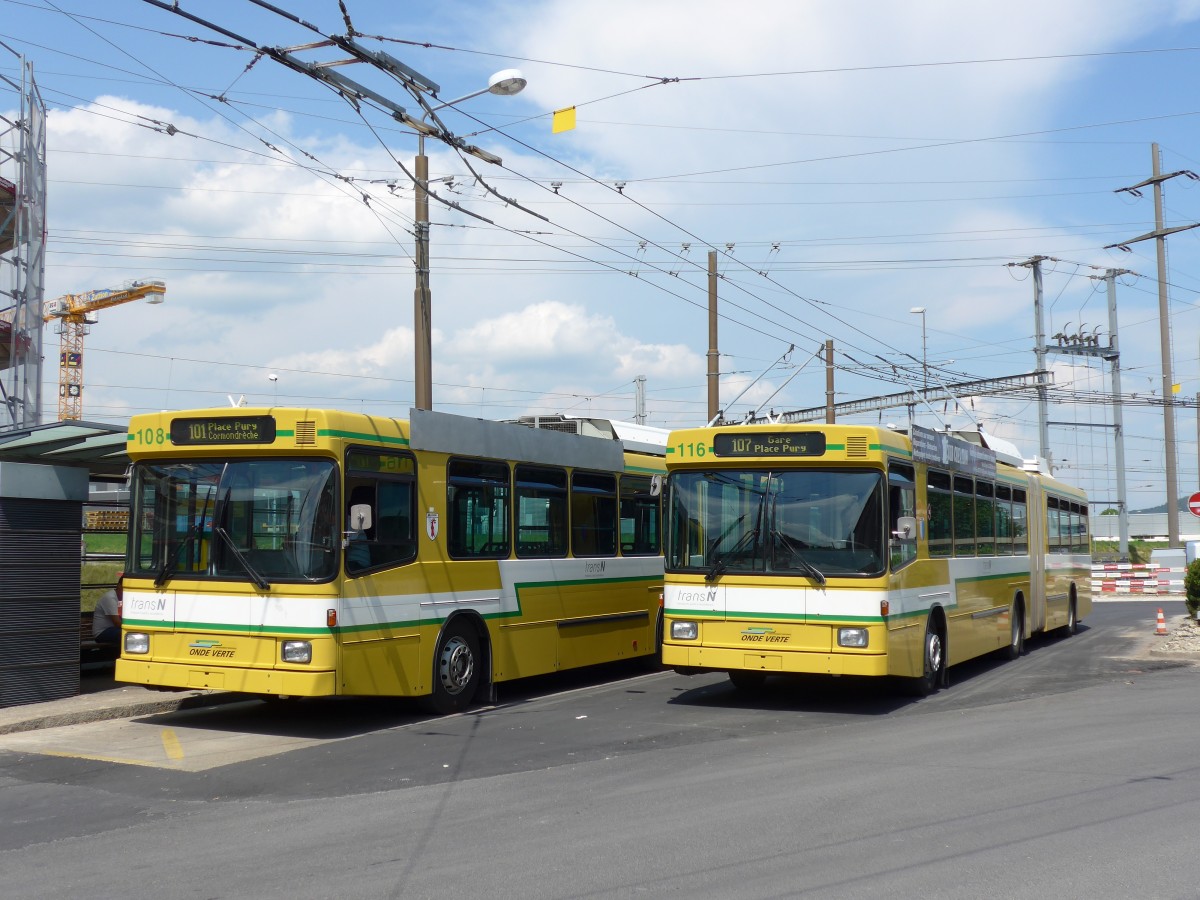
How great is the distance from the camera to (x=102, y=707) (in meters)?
12.4

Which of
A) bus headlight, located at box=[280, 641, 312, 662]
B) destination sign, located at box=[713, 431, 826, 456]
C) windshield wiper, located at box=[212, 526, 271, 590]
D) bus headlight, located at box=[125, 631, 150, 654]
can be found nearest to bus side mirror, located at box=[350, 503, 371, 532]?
windshield wiper, located at box=[212, 526, 271, 590]

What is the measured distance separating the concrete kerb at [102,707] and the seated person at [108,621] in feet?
9.44

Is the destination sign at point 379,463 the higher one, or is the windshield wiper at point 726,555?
the destination sign at point 379,463

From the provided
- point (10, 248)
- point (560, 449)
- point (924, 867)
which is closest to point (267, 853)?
point (924, 867)

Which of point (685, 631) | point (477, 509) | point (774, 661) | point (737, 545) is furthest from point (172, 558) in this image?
point (774, 661)

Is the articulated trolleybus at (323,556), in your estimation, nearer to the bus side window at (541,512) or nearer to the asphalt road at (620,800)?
the bus side window at (541,512)

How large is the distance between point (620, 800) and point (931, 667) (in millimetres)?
6867

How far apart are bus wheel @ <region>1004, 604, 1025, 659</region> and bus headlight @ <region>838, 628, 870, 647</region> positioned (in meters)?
7.13

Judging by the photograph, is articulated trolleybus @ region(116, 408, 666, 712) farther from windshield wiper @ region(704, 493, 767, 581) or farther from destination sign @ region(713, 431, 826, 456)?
destination sign @ region(713, 431, 826, 456)

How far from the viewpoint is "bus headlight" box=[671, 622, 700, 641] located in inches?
506

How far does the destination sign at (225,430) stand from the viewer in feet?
36.6

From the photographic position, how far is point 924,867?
6.38 meters

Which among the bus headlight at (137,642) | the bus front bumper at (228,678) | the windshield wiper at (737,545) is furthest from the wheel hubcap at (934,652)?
the bus headlight at (137,642)

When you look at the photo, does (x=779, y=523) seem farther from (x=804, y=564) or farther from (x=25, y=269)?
(x=25, y=269)
